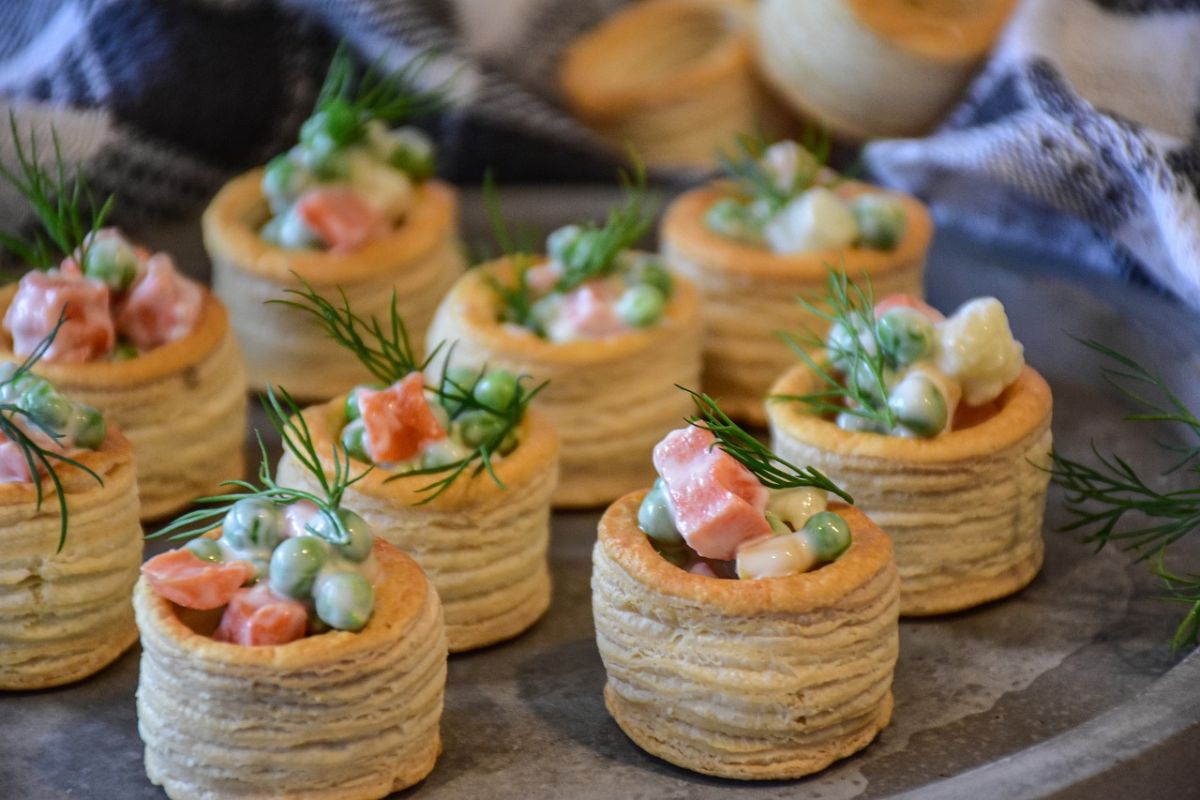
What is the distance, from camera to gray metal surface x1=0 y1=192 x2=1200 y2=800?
3.37 metres

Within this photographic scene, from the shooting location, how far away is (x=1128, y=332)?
5.19 metres


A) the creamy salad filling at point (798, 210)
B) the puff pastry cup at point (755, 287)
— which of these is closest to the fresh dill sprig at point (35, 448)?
the puff pastry cup at point (755, 287)

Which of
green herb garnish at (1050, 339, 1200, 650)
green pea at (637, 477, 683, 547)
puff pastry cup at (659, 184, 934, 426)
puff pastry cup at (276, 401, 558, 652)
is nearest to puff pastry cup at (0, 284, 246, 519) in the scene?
puff pastry cup at (276, 401, 558, 652)

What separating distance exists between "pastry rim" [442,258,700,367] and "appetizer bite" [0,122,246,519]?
2.23 ft

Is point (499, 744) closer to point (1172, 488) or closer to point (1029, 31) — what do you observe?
point (1172, 488)

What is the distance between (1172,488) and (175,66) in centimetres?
376

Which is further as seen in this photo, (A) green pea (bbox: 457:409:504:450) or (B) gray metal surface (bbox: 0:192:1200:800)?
(A) green pea (bbox: 457:409:504:450)

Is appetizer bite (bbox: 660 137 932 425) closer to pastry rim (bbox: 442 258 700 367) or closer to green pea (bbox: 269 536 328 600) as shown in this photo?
pastry rim (bbox: 442 258 700 367)

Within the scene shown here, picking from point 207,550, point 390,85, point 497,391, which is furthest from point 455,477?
point 390,85

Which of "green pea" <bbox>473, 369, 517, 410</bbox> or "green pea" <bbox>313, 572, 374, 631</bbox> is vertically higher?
"green pea" <bbox>313, 572, 374, 631</bbox>

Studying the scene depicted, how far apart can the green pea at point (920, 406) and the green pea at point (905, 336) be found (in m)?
0.05

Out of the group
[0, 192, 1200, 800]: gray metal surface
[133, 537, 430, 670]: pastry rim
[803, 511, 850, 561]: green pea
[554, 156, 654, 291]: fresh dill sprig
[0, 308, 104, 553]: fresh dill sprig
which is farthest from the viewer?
[554, 156, 654, 291]: fresh dill sprig

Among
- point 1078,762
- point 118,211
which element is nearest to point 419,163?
point 118,211

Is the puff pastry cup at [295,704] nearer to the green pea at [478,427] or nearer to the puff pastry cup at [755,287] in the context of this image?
the green pea at [478,427]
